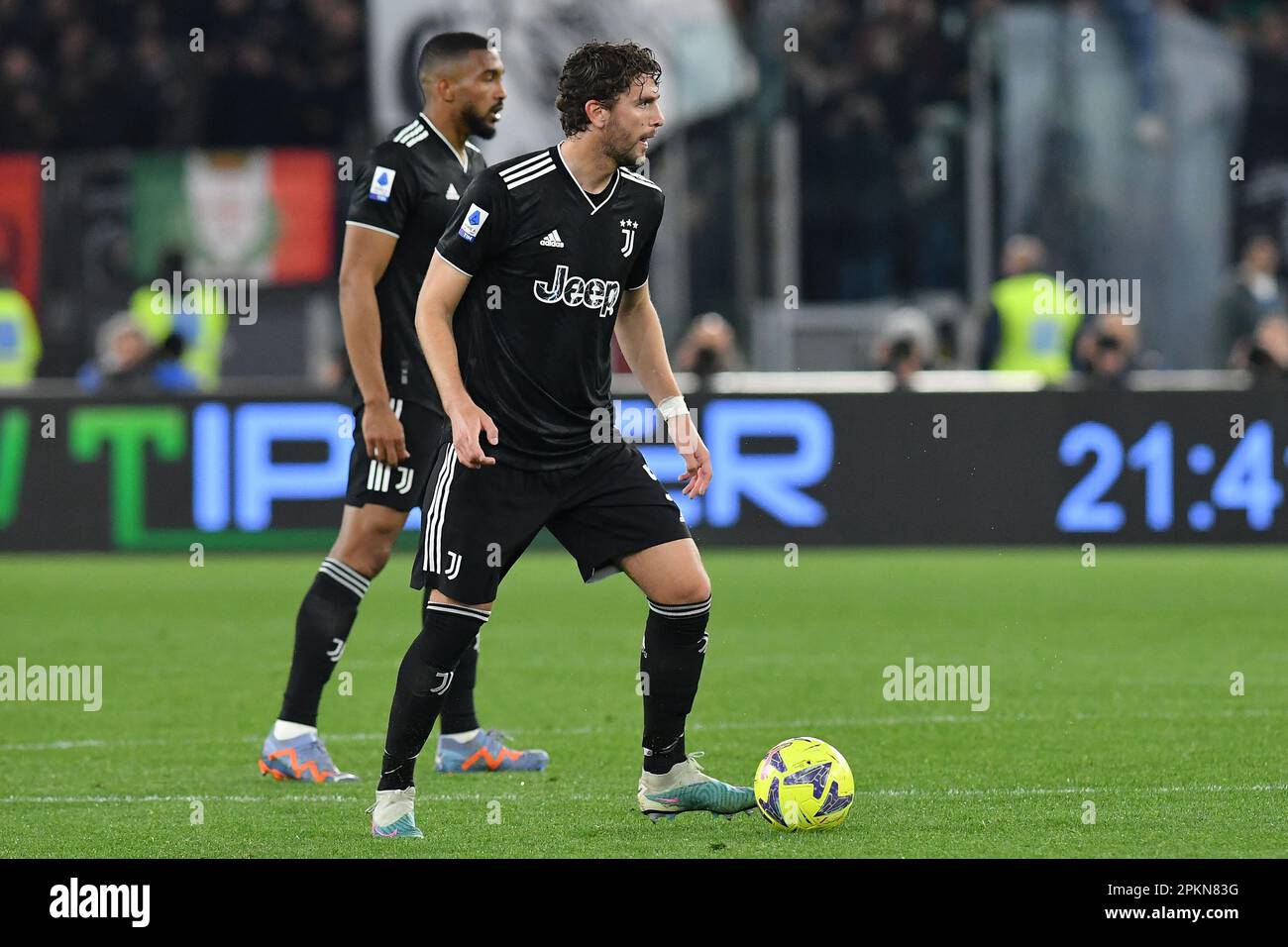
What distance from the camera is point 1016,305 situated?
1667 centimetres

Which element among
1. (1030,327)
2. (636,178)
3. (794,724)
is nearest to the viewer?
(636,178)

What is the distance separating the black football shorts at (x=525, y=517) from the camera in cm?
590

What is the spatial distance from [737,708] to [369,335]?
232 centimetres

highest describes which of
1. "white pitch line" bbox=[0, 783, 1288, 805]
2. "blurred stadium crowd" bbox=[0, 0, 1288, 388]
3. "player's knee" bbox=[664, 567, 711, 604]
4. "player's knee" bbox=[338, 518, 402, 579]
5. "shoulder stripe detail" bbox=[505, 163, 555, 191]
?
"blurred stadium crowd" bbox=[0, 0, 1288, 388]

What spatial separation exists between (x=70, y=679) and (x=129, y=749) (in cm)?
184

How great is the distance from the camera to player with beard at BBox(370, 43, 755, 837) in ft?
19.3

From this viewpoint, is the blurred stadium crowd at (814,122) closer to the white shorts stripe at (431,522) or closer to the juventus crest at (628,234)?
the juventus crest at (628,234)

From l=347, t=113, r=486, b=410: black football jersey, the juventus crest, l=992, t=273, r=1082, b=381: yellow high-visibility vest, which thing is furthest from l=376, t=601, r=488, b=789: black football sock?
l=992, t=273, r=1082, b=381: yellow high-visibility vest

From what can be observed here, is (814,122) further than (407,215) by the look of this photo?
Yes

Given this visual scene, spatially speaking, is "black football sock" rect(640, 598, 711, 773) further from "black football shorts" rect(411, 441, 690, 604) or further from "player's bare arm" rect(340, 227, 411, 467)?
"player's bare arm" rect(340, 227, 411, 467)

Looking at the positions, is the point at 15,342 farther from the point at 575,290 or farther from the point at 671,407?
the point at 575,290

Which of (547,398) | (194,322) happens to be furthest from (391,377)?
(194,322)

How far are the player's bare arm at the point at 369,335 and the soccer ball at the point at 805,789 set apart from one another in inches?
64.7

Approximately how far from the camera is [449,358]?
5.79 m
